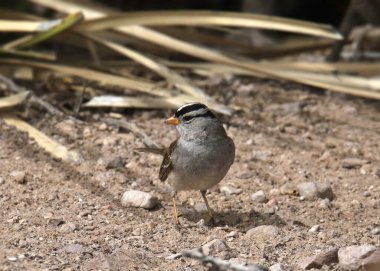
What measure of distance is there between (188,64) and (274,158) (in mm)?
1747

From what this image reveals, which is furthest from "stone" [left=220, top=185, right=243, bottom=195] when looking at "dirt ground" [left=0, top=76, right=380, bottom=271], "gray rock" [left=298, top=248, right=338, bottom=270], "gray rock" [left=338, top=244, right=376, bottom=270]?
"gray rock" [left=338, top=244, right=376, bottom=270]

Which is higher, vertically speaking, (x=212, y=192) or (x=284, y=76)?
(x=284, y=76)

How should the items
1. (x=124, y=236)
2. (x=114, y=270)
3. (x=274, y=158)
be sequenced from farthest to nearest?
(x=274, y=158), (x=124, y=236), (x=114, y=270)

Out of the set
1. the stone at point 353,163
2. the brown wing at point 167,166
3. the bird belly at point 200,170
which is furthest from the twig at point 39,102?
the stone at point 353,163

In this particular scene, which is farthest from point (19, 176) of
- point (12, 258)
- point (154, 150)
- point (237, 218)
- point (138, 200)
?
point (237, 218)

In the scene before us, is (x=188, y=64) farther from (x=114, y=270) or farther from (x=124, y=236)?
(x=114, y=270)

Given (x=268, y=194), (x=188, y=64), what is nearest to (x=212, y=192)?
(x=268, y=194)

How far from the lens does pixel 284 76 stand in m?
7.60

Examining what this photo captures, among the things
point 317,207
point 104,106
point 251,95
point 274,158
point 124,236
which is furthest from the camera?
point 251,95

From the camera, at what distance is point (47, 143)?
21.4ft

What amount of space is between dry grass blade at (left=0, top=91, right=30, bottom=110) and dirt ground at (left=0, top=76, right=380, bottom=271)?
0.15m

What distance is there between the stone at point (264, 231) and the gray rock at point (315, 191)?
2.34ft

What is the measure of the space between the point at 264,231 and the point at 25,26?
3.20 m

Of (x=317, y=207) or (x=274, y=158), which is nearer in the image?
(x=317, y=207)
